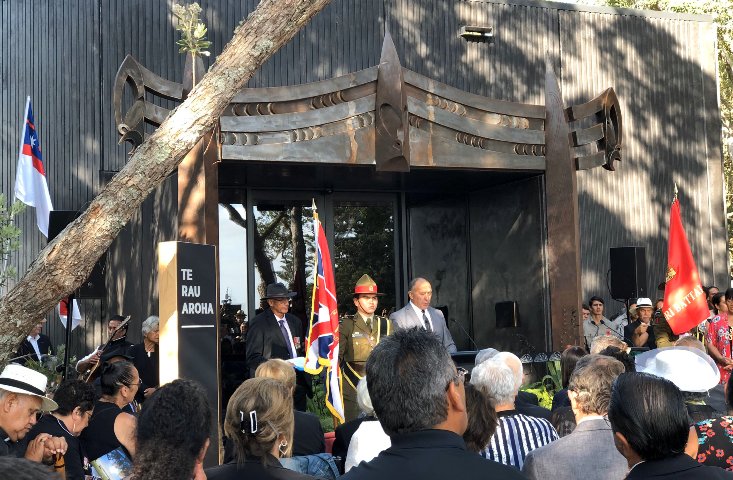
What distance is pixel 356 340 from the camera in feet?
31.9

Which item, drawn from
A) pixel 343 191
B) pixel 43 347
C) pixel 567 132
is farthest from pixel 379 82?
pixel 43 347

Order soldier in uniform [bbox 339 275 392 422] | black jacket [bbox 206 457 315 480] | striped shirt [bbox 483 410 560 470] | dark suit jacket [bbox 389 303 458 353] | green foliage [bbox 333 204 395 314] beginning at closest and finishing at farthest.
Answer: black jacket [bbox 206 457 315 480] < striped shirt [bbox 483 410 560 470] < soldier in uniform [bbox 339 275 392 422] < dark suit jacket [bbox 389 303 458 353] < green foliage [bbox 333 204 395 314]

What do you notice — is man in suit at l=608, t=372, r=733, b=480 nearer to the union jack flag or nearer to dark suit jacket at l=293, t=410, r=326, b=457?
dark suit jacket at l=293, t=410, r=326, b=457

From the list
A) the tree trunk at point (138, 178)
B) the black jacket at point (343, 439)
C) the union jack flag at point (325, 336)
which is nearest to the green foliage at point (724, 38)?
the union jack flag at point (325, 336)

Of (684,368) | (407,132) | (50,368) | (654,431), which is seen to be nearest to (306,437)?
(684,368)

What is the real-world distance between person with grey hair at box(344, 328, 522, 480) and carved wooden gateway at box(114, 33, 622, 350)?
6.76 m

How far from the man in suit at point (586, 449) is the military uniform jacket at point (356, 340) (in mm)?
5398

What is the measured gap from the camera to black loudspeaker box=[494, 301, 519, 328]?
13.6 meters

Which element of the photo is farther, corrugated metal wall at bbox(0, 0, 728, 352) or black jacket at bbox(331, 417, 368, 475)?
corrugated metal wall at bbox(0, 0, 728, 352)

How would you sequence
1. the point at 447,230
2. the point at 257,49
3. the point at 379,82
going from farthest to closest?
the point at 447,230 < the point at 379,82 < the point at 257,49

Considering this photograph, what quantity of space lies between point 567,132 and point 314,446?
7.40m

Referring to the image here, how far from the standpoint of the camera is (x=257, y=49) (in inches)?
251

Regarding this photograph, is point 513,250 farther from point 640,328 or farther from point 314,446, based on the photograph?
point 314,446

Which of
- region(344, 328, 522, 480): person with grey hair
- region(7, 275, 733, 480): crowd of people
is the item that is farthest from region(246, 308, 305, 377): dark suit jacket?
region(344, 328, 522, 480): person with grey hair
